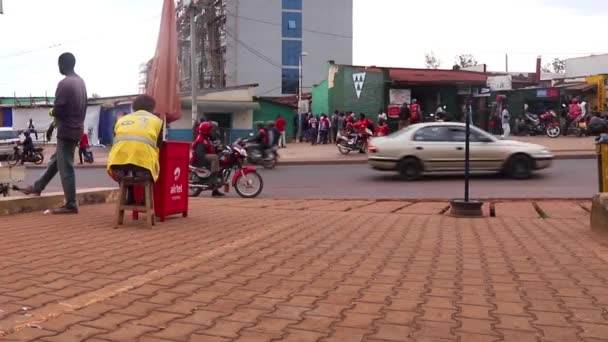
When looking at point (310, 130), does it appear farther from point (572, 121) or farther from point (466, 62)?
point (466, 62)

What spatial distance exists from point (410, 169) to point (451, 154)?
3.52 feet

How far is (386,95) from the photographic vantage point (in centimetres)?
3147

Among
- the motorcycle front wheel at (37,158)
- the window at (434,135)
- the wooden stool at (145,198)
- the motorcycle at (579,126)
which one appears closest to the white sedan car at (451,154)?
the window at (434,135)

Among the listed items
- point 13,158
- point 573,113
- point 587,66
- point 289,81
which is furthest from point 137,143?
point 289,81

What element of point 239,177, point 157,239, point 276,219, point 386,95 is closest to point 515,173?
point 239,177

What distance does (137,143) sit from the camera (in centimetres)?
634

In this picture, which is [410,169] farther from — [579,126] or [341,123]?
[579,126]

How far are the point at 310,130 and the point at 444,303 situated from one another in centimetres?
2816

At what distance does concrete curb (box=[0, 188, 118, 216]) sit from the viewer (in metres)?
7.44

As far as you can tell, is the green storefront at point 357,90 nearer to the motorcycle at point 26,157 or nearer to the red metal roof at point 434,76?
the red metal roof at point 434,76

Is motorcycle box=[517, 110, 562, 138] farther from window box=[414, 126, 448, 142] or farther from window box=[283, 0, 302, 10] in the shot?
window box=[283, 0, 302, 10]

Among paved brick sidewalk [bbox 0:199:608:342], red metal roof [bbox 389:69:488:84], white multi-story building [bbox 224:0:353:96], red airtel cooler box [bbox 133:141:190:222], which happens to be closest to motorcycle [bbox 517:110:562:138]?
red metal roof [bbox 389:69:488:84]

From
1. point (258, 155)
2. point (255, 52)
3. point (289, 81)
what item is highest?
point (255, 52)

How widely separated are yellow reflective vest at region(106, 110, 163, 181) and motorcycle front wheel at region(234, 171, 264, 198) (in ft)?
19.6
